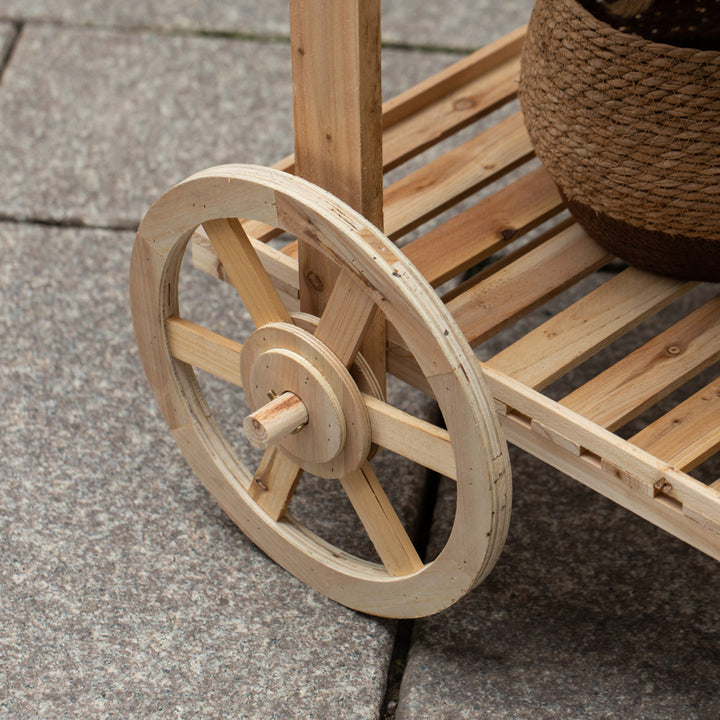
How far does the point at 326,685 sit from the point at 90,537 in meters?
0.36

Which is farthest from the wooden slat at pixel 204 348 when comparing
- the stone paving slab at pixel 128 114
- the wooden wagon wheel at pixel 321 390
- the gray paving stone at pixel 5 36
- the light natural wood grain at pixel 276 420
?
the gray paving stone at pixel 5 36

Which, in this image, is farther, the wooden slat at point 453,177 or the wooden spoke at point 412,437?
the wooden slat at point 453,177

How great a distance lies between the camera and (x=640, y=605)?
1.29 metres

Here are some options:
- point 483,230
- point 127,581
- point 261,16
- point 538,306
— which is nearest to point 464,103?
point 483,230

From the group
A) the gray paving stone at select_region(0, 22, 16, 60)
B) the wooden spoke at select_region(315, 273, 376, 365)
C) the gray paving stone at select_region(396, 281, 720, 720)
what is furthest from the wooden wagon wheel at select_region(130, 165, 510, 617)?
the gray paving stone at select_region(0, 22, 16, 60)

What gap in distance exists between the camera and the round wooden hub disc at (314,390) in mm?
1067

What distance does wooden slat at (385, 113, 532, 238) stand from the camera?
130cm

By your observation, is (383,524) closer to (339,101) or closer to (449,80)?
(339,101)

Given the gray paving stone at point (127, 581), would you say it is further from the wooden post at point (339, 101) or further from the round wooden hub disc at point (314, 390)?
the wooden post at point (339, 101)

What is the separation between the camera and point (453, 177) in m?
1.35

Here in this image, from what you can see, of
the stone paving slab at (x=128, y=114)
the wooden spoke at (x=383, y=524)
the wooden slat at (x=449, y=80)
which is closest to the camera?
the wooden spoke at (x=383, y=524)

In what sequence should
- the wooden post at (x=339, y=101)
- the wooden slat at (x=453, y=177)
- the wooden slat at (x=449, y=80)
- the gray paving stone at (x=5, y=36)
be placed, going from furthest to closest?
the gray paving stone at (x=5, y=36) < the wooden slat at (x=449, y=80) < the wooden slat at (x=453, y=177) < the wooden post at (x=339, y=101)

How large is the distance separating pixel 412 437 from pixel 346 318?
0.43 feet

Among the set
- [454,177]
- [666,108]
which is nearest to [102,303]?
[454,177]
